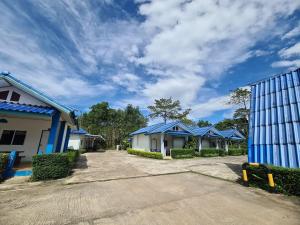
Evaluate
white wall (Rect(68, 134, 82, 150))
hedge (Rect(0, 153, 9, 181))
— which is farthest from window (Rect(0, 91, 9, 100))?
white wall (Rect(68, 134, 82, 150))

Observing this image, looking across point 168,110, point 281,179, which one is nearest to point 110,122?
point 168,110

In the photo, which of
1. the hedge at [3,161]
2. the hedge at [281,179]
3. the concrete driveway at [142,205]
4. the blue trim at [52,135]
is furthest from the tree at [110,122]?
the hedge at [281,179]

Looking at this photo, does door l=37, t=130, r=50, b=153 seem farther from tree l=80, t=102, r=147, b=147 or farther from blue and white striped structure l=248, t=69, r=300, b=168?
tree l=80, t=102, r=147, b=147

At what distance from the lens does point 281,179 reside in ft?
21.7

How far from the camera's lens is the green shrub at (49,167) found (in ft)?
25.2

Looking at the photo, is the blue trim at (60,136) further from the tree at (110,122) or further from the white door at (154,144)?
the tree at (110,122)

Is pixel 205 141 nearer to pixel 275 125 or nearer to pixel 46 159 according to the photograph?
pixel 275 125

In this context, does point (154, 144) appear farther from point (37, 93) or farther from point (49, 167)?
point (37, 93)

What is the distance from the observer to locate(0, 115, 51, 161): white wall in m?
11.6

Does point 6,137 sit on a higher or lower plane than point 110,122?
lower

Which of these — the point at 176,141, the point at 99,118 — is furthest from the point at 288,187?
the point at 99,118

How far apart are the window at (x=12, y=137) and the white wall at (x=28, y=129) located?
0.76 ft

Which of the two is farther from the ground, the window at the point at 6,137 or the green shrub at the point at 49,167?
the window at the point at 6,137

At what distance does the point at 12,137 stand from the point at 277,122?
17750mm
